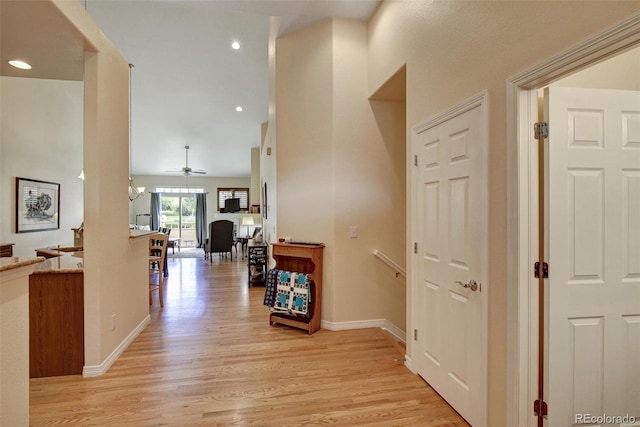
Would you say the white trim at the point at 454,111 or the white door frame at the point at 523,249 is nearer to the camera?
the white door frame at the point at 523,249

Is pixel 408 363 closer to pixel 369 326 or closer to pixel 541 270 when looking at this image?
pixel 369 326

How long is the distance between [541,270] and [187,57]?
6312 mm

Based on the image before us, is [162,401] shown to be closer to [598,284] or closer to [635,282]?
[598,284]

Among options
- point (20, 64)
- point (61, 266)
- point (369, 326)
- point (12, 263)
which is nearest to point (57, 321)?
point (61, 266)

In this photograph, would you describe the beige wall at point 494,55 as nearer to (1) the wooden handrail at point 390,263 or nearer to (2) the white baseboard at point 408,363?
(2) the white baseboard at point 408,363

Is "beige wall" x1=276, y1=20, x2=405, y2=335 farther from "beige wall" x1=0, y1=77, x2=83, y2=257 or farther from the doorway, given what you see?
the doorway


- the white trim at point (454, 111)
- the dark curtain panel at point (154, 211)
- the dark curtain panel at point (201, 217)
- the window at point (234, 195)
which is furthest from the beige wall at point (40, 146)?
the white trim at point (454, 111)

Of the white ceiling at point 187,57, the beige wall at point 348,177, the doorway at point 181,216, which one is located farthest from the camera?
the doorway at point 181,216

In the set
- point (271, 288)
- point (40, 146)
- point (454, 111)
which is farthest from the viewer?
point (40, 146)

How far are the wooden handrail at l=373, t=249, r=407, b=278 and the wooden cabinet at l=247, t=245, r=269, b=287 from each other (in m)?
2.59

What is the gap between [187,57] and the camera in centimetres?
551

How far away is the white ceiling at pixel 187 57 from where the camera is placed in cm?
238

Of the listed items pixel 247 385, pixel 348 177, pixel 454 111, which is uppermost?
pixel 454 111

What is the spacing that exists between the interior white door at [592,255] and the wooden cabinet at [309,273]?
2193 millimetres
